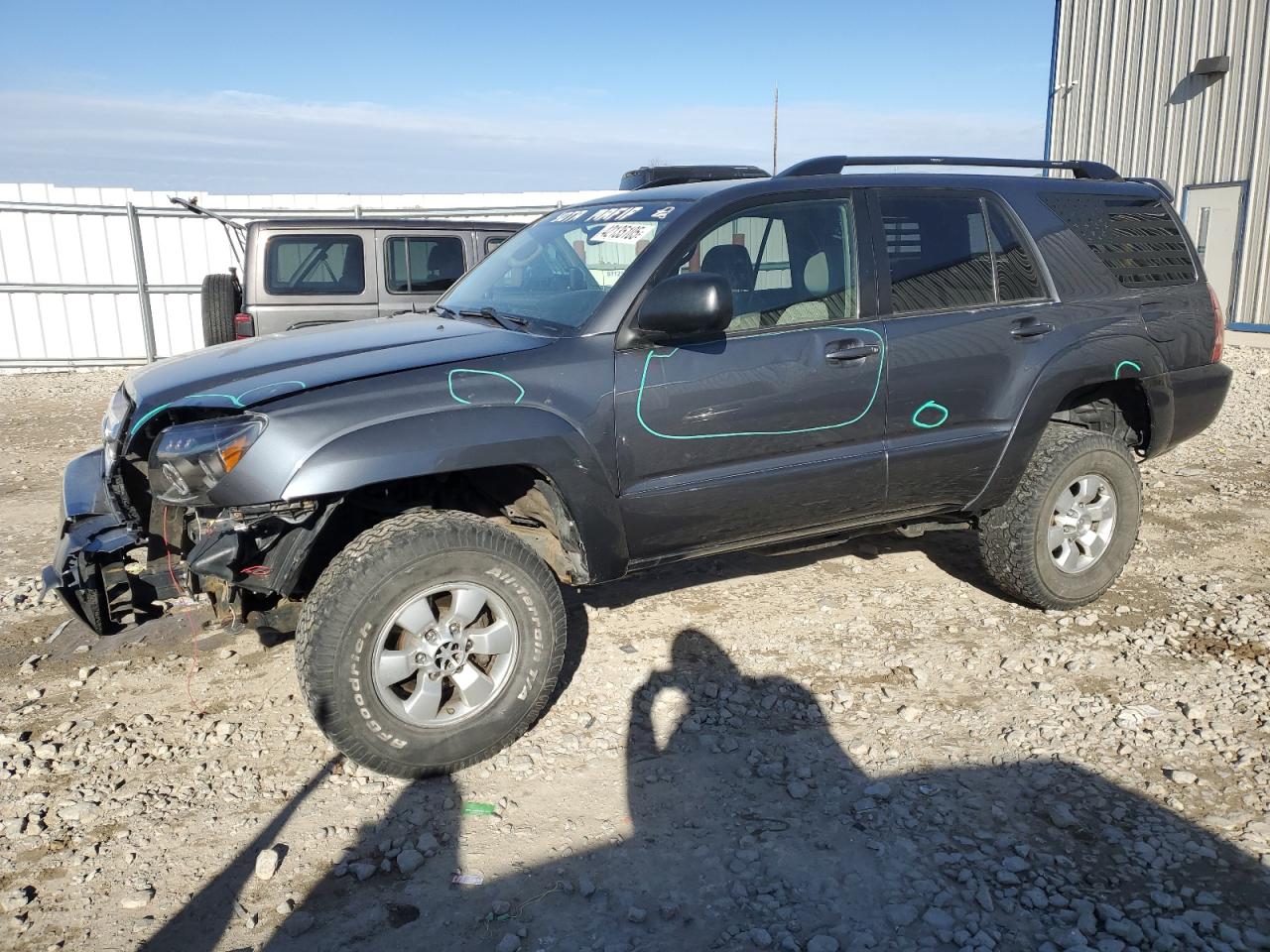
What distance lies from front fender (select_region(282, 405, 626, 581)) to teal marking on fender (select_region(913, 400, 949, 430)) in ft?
4.55

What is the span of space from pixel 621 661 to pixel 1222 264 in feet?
45.4

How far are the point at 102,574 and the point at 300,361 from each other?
0.99m

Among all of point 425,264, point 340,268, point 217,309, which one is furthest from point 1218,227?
point 217,309

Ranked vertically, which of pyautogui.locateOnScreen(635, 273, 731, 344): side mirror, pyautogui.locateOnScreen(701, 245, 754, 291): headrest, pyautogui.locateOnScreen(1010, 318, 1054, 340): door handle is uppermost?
pyautogui.locateOnScreen(701, 245, 754, 291): headrest

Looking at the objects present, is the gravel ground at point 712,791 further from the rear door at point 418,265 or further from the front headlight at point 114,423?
the rear door at point 418,265

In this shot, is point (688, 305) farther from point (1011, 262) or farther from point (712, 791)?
point (1011, 262)

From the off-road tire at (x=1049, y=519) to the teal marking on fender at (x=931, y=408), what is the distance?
0.63 m

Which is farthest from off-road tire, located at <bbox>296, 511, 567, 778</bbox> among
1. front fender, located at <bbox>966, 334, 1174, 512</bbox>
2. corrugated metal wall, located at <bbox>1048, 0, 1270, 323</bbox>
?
corrugated metal wall, located at <bbox>1048, 0, 1270, 323</bbox>

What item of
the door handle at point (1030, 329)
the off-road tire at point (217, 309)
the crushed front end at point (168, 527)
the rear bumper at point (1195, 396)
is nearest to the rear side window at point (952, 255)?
the door handle at point (1030, 329)

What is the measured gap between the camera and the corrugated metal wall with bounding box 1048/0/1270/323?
1291cm

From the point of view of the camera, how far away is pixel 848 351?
365 centimetres

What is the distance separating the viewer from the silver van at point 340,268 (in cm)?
761

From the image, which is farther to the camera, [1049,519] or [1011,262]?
[1049,519]

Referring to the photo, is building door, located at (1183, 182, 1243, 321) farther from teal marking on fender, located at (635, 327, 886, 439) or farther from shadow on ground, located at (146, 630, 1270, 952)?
shadow on ground, located at (146, 630, 1270, 952)
